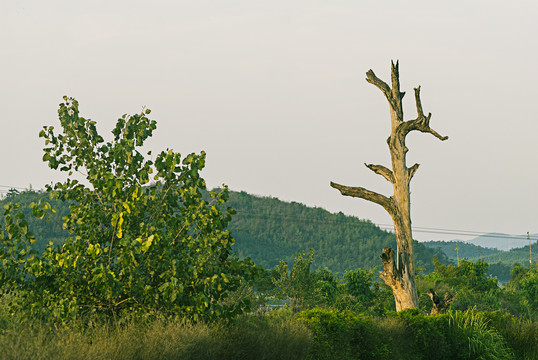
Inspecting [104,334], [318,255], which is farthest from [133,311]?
[318,255]

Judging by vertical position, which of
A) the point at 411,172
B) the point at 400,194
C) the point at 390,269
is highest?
the point at 411,172

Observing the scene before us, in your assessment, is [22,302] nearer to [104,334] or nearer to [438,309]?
[104,334]

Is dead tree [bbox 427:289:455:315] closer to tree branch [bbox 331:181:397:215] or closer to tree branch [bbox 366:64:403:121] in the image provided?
tree branch [bbox 331:181:397:215]

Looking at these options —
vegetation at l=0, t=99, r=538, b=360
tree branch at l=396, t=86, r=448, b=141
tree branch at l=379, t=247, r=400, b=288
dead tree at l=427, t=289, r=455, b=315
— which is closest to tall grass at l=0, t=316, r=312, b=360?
vegetation at l=0, t=99, r=538, b=360

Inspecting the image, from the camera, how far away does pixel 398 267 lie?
62.6ft

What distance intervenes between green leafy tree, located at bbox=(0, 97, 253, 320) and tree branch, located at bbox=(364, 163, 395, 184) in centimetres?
1005

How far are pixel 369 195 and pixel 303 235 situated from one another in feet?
499

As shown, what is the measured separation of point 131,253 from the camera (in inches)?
369

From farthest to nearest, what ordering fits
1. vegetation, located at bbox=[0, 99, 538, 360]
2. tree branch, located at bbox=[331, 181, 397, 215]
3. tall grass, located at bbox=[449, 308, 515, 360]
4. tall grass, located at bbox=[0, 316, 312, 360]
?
tree branch, located at bbox=[331, 181, 397, 215]
tall grass, located at bbox=[449, 308, 515, 360]
vegetation, located at bbox=[0, 99, 538, 360]
tall grass, located at bbox=[0, 316, 312, 360]

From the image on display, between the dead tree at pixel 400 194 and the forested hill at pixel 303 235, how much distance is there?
12796cm

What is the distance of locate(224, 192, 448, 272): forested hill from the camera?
159 meters

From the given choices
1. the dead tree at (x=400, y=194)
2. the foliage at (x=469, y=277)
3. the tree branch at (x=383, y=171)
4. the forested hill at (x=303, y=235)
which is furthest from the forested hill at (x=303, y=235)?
the dead tree at (x=400, y=194)

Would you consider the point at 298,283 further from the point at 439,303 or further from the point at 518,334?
the point at 518,334

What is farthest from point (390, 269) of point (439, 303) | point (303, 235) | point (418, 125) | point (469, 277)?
point (303, 235)
